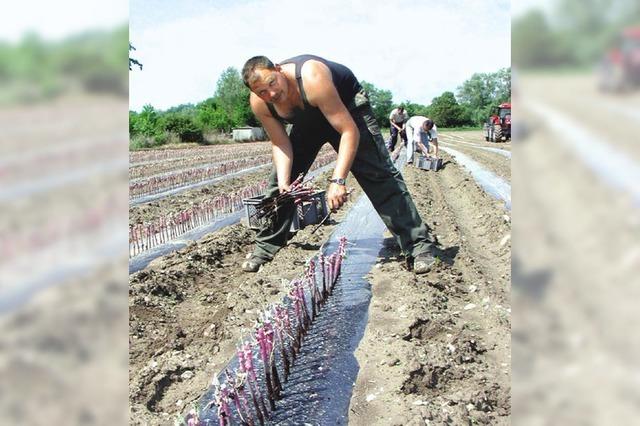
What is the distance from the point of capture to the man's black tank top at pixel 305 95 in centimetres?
355

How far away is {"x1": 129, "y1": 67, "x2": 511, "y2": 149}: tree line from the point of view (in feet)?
119

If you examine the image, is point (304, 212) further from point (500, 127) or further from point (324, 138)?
point (500, 127)

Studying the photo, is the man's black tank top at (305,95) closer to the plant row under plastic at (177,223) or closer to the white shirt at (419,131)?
the plant row under plastic at (177,223)

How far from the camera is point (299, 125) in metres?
4.11

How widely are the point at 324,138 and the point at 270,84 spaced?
1.08 m

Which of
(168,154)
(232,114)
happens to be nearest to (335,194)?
(168,154)

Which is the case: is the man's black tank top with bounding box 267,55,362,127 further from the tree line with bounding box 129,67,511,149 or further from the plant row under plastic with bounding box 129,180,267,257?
the tree line with bounding box 129,67,511,149

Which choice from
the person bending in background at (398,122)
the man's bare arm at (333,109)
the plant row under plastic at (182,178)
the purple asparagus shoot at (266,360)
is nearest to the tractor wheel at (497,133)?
the plant row under plastic at (182,178)
